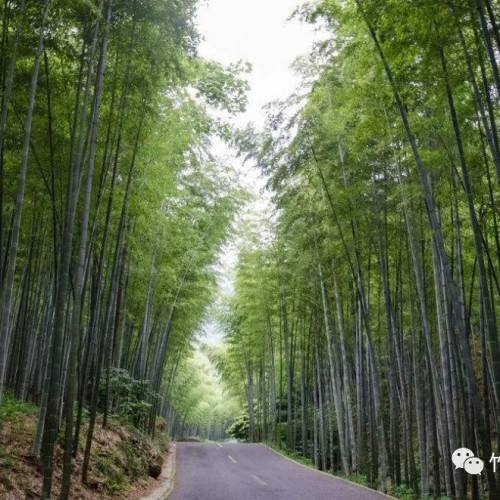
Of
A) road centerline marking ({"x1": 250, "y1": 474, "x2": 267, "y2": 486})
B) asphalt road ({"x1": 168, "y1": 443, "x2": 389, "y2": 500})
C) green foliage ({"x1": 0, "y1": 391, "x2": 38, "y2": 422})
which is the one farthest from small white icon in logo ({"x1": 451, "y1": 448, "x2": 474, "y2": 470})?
green foliage ({"x1": 0, "y1": 391, "x2": 38, "y2": 422})

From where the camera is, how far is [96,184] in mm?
5445

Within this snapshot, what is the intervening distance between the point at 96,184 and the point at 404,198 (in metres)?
3.84

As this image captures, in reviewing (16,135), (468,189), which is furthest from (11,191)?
(468,189)

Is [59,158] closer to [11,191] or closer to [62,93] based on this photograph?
[62,93]

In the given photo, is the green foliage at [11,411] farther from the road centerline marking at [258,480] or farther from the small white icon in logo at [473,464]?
the small white icon in logo at [473,464]

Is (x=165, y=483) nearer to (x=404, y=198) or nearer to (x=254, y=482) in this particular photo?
(x=254, y=482)

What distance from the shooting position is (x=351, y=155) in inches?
285

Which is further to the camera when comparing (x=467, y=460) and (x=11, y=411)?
(x=11, y=411)

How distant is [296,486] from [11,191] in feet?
18.7

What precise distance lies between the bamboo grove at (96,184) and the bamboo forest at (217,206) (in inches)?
1.3

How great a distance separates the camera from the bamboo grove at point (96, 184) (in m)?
3.86

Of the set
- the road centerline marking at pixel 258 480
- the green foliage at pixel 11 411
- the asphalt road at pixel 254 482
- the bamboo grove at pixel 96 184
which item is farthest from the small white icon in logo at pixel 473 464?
the green foliage at pixel 11 411

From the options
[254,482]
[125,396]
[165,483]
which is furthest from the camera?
[125,396]

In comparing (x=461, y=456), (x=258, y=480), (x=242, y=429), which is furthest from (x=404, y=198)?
(x=242, y=429)
